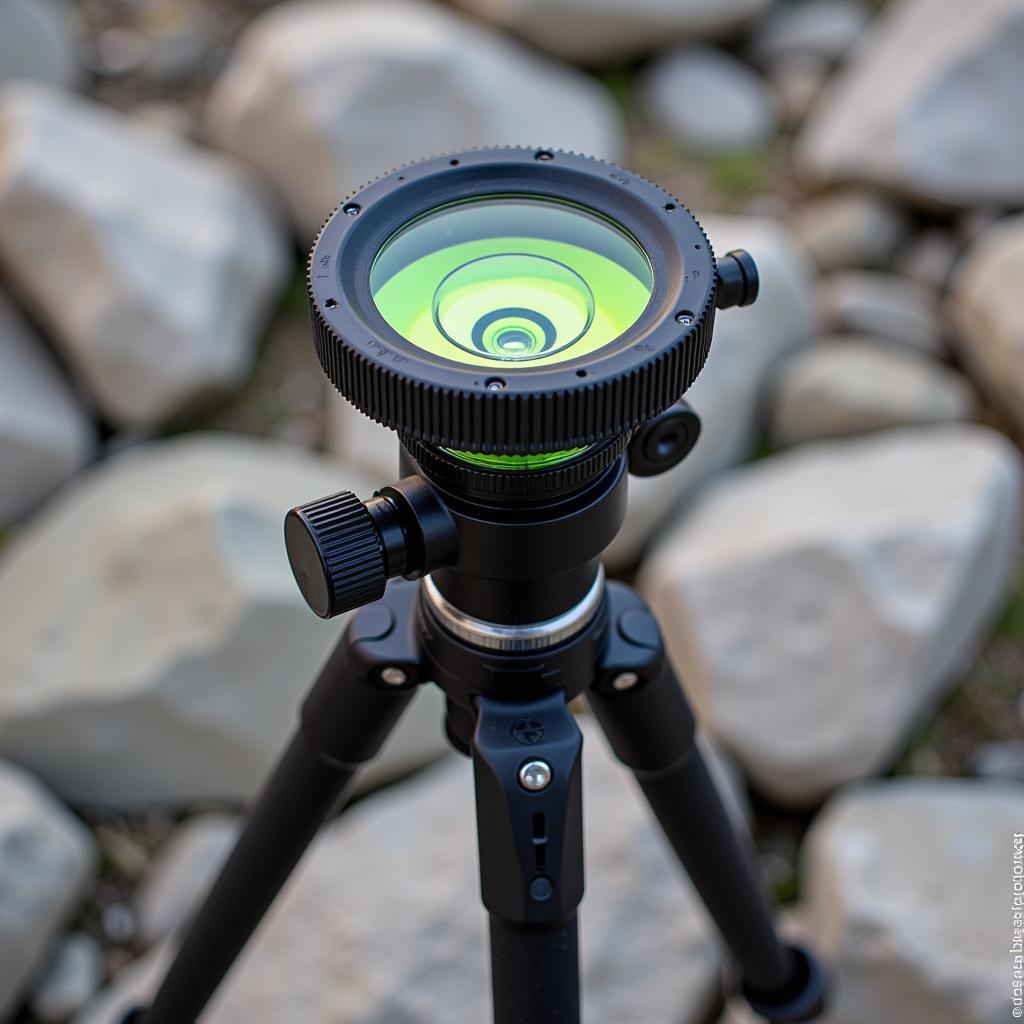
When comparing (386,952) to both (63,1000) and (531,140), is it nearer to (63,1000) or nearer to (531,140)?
(63,1000)

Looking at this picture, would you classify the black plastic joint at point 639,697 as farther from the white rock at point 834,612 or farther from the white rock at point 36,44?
the white rock at point 36,44

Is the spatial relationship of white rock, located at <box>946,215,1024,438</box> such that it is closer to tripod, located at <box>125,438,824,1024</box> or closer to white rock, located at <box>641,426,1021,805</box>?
white rock, located at <box>641,426,1021,805</box>

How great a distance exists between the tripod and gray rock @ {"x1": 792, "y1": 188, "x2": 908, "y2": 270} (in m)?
1.43

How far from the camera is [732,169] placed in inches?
96.1

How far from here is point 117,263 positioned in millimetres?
1950

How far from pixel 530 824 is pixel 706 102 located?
2012 mm

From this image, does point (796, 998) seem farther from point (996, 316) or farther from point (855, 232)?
point (855, 232)

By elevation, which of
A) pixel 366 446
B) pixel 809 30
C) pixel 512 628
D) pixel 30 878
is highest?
pixel 512 628

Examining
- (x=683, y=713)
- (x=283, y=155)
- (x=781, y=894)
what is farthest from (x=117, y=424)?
(x=683, y=713)

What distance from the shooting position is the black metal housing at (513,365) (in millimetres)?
641

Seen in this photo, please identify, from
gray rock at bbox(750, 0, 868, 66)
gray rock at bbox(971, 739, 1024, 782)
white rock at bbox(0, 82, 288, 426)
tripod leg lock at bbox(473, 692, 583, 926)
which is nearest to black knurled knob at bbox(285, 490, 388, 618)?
tripod leg lock at bbox(473, 692, 583, 926)

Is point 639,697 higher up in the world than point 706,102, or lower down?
higher up

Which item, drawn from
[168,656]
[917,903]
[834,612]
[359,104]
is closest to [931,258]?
[834,612]

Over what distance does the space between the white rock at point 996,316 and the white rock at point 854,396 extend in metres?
0.06
